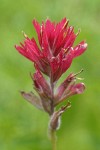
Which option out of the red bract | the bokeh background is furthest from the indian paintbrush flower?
the bokeh background

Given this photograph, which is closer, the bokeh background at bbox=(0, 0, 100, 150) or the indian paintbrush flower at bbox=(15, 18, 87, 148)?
the indian paintbrush flower at bbox=(15, 18, 87, 148)

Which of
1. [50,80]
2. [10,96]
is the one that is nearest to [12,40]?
[10,96]

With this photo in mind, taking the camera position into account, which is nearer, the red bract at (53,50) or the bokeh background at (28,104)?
the red bract at (53,50)

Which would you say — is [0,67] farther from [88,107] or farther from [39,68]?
[39,68]

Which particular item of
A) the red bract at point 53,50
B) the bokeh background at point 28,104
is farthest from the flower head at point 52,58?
the bokeh background at point 28,104

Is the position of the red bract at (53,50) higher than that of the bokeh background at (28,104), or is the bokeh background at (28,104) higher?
the bokeh background at (28,104)

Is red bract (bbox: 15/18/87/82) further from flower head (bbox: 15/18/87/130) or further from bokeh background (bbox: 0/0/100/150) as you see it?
bokeh background (bbox: 0/0/100/150)

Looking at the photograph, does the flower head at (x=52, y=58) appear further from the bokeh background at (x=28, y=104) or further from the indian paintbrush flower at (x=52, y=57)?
the bokeh background at (x=28, y=104)
